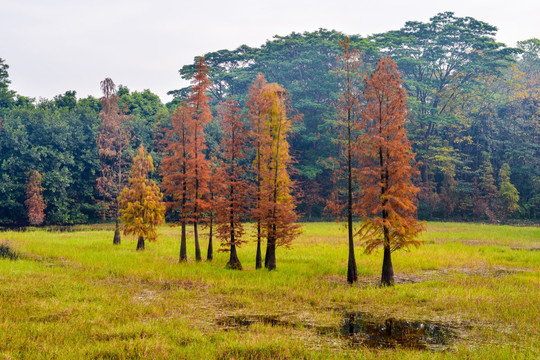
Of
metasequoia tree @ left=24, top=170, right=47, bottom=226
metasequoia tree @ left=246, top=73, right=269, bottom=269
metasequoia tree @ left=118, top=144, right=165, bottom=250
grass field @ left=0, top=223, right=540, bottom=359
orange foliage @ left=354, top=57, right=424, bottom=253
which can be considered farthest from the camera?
metasequoia tree @ left=24, top=170, right=47, bottom=226

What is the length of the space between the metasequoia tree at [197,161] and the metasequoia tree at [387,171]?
10.2m

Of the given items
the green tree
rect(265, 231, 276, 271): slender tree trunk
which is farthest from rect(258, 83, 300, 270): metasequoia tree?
the green tree

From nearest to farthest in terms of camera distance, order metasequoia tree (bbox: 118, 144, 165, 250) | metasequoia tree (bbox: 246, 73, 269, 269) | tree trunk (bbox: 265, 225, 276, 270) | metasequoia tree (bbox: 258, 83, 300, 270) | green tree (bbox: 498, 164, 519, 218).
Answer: metasequoia tree (bbox: 258, 83, 300, 270) < tree trunk (bbox: 265, 225, 276, 270) < metasequoia tree (bbox: 246, 73, 269, 269) < metasequoia tree (bbox: 118, 144, 165, 250) < green tree (bbox: 498, 164, 519, 218)

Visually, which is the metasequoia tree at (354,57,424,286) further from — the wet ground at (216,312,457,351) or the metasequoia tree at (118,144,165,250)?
the metasequoia tree at (118,144,165,250)

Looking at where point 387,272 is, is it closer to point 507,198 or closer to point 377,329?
point 377,329

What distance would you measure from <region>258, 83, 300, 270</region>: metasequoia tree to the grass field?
2.03 metres

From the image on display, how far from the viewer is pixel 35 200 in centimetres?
5306

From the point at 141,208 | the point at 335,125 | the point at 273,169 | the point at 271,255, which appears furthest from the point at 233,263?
the point at 335,125

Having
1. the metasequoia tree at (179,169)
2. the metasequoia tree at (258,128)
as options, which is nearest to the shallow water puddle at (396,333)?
the metasequoia tree at (258,128)

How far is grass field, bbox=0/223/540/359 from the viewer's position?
11711 mm

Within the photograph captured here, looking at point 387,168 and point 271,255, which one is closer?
point 387,168

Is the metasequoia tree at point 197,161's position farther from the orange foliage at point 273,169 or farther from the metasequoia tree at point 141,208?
the metasequoia tree at point 141,208

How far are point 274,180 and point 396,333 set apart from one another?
41.5 ft

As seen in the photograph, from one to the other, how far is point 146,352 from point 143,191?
77.8ft
